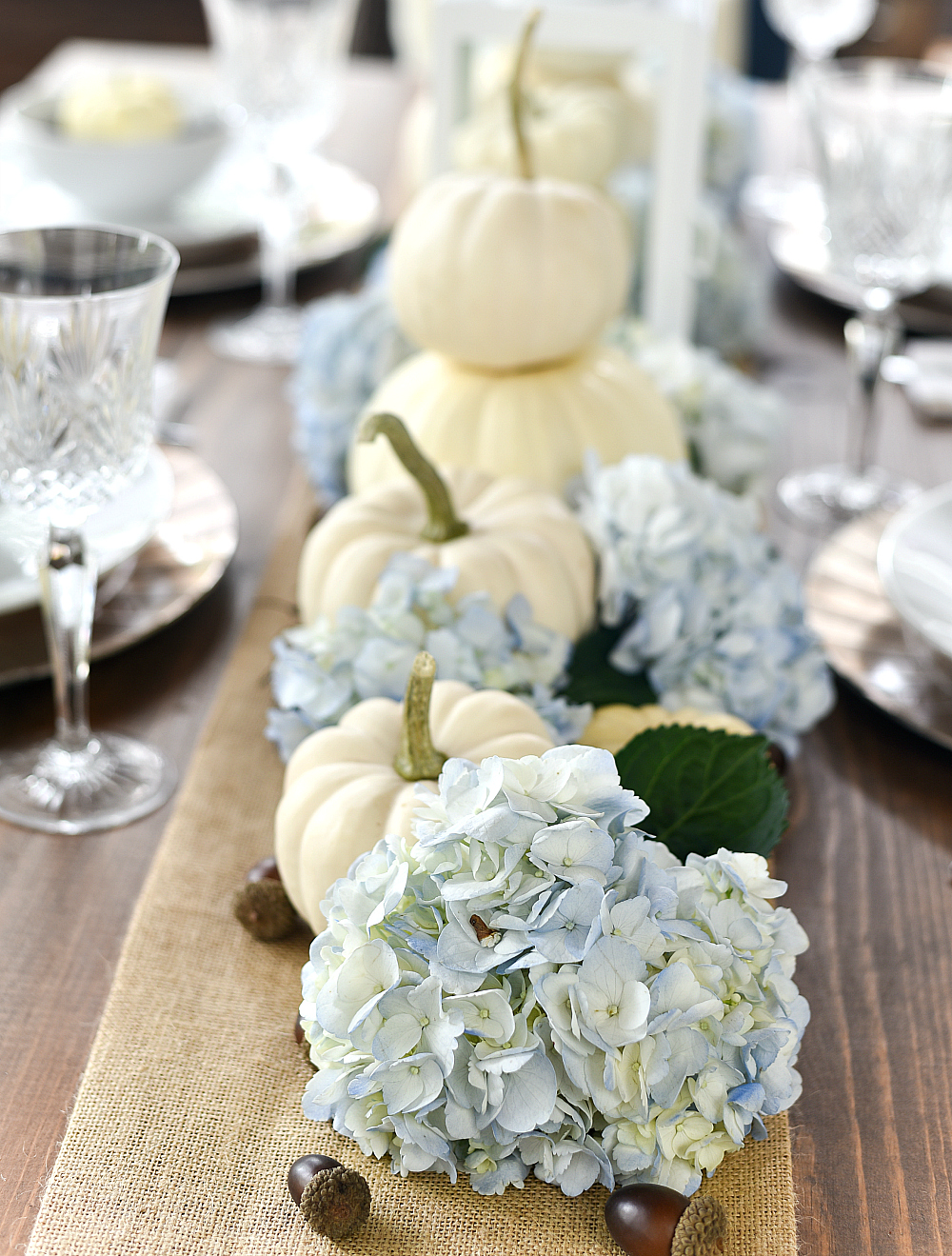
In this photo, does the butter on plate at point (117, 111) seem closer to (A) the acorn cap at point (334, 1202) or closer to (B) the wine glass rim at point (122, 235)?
(B) the wine glass rim at point (122, 235)

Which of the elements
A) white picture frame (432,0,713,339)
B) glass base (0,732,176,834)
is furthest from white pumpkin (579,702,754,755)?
white picture frame (432,0,713,339)

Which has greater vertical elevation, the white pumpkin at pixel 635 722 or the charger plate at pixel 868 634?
the white pumpkin at pixel 635 722

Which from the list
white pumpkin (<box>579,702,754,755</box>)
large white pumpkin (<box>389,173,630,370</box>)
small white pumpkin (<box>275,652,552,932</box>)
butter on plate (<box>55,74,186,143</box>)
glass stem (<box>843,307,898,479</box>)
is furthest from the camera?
butter on plate (<box>55,74,186,143</box>)

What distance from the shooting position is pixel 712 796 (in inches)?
22.5

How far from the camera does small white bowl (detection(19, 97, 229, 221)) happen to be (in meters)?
1.31

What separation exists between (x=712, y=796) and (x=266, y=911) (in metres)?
0.21

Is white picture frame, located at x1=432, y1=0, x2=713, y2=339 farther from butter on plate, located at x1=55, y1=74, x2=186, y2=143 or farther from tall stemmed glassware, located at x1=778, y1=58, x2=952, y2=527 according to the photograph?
butter on plate, located at x1=55, y1=74, x2=186, y2=143

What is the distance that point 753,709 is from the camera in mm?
688

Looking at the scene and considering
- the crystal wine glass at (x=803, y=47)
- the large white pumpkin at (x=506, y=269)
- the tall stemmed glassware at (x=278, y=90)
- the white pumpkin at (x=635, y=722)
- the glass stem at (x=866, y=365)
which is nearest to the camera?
the white pumpkin at (x=635, y=722)

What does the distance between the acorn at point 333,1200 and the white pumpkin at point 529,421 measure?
1.58 ft

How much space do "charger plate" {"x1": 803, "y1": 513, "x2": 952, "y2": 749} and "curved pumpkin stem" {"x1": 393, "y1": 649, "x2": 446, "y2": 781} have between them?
307 mm

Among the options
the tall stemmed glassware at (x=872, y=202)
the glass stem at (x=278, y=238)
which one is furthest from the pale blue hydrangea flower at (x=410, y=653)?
the glass stem at (x=278, y=238)

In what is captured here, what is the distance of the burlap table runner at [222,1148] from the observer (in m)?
0.45

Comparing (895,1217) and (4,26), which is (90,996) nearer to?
(895,1217)
